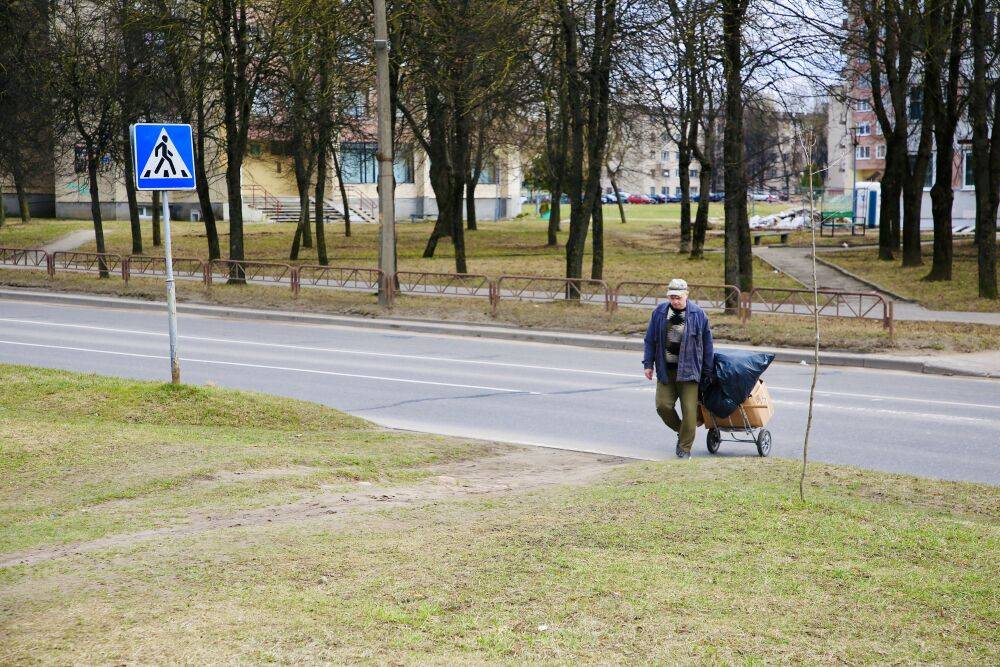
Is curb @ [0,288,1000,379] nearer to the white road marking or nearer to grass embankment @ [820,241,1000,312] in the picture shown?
the white road marking

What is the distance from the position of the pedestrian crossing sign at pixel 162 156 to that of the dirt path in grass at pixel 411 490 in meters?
4.06

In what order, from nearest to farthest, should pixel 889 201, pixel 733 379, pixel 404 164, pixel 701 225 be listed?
1. pixel 733 379
2. pixel 889 201
3. pixel 701 225
4. pixel 404 164

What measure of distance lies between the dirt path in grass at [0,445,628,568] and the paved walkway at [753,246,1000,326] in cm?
1484

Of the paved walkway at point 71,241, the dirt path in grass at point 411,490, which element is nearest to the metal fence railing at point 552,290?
the dirt path in grass at point 411,490

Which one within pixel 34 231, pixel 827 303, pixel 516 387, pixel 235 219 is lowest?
pixel 516 387

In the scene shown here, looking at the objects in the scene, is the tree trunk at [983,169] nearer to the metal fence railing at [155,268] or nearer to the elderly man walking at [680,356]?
the elderly man walking at [680,356]

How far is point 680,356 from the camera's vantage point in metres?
10.4

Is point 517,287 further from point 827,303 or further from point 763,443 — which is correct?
point 763,443

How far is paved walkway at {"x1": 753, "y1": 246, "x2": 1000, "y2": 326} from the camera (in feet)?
75.4

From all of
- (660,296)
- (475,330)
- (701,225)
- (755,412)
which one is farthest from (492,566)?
(701,225)

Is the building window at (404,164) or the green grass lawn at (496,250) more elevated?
the building window at (404,164)

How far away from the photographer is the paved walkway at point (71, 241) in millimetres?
47062

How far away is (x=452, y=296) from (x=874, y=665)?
21731 mm

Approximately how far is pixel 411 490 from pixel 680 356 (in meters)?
3.18
